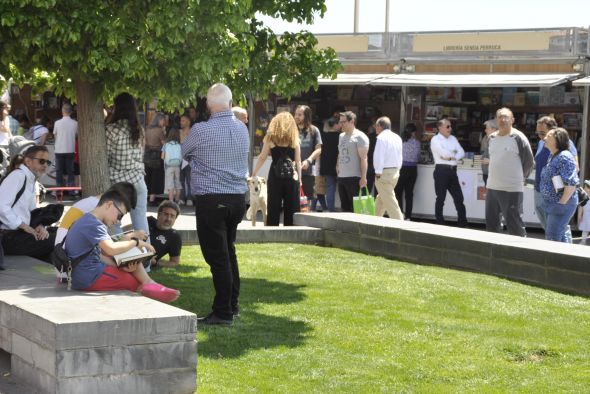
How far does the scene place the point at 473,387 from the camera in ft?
23.4

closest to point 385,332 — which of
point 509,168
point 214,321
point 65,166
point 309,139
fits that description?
point 214,321

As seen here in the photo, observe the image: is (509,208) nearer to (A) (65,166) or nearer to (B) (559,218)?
(B) (559,218)

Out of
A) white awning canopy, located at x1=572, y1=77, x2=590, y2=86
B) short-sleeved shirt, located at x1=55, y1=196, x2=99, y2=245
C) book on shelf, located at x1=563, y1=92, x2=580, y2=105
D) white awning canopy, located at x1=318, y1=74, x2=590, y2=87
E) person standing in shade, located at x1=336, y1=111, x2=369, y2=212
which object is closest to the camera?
short-sleeved shirt, located at x1=55, y1=196, x2=99, y2=245

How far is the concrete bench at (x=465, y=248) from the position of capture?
35.3ft

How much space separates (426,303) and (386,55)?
1123 cm

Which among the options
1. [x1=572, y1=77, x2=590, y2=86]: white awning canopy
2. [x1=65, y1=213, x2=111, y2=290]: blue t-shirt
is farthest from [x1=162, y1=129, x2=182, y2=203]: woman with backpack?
[x1=65, y1=213, x2=111, y2=290]: blue t-shirt

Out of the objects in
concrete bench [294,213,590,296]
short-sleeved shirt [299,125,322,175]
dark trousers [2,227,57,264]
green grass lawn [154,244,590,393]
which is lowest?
green grass lawn [154,244,590,393]

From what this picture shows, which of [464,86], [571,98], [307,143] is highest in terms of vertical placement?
[464,86]

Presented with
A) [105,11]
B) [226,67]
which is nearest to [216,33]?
[226,67]

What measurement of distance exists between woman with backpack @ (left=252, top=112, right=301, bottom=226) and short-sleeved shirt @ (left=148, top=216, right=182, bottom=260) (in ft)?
8.72

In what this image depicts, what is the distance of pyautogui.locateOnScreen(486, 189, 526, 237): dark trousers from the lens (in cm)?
1344

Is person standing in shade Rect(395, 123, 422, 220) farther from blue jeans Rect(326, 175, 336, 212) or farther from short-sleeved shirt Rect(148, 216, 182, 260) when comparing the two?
short-sleeved shirt Rect(148, 216, 182, 260)

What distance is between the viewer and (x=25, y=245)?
10242mm

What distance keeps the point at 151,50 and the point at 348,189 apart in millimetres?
7410
